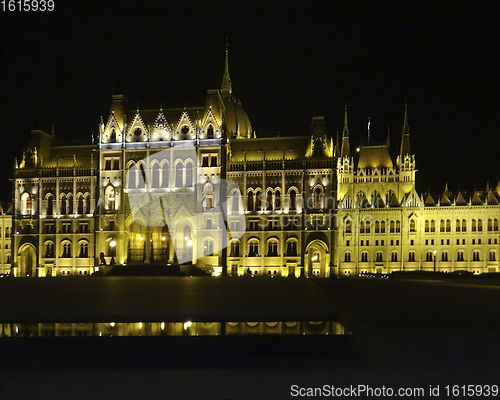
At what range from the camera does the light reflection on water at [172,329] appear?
49.3 feet

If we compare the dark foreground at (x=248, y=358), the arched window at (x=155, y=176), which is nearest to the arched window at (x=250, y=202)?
the arched window at (x=155, y=176)

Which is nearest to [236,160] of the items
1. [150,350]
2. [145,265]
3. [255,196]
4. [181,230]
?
→ [255,196]

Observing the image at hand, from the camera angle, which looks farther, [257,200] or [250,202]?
[250,202]

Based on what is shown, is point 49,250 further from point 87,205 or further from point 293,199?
point 293,199

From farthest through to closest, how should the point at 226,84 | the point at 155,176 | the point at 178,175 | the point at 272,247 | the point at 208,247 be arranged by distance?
1. the point at 226,84
2. the point at 155,176
3. the point at 272,247
4. the point at 178,175
5. the point at 208,247

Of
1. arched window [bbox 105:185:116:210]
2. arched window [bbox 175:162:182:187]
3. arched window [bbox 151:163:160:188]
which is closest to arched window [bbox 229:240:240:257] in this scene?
arched window [bbox 175:162:182:187]

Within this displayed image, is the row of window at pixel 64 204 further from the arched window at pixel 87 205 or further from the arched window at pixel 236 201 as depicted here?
the arched window at pixel 236 201

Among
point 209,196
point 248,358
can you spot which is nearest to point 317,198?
point 209,196

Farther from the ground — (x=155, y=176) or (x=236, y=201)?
(x=155, y=176)

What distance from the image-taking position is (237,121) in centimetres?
8056

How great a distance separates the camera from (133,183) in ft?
228

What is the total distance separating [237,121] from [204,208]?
19103 mm

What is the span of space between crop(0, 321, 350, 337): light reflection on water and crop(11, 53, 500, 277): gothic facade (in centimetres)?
4690

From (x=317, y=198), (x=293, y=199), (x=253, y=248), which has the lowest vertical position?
(x=253, y=248)
